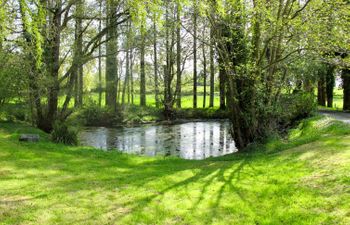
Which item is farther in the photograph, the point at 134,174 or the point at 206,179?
the point at 134,174

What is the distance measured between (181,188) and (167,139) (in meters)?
11.7

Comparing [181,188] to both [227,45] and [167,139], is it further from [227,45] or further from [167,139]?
[167,139]

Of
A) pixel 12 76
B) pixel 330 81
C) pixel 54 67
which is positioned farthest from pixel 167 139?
pixel 330 81

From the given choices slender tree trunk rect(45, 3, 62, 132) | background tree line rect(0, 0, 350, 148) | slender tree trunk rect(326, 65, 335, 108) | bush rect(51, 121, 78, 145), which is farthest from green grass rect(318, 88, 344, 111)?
slender tree trunk rect(45, 3, 62, 132)

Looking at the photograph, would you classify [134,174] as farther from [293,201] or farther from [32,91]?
[32,91]

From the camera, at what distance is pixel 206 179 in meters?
8.48

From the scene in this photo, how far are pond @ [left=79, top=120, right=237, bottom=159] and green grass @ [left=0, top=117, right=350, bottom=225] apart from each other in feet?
14.6

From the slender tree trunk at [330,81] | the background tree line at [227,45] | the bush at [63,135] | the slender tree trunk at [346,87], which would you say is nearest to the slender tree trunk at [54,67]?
the background tree line at [227,45]

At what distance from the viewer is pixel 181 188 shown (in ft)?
25.1

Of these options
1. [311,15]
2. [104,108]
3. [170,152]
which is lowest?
[170,152]

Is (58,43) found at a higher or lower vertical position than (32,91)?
higher


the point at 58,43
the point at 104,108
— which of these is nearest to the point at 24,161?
the point at 58,43

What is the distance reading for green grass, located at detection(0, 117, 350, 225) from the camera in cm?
Answer: 582

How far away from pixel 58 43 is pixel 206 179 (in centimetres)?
1221
